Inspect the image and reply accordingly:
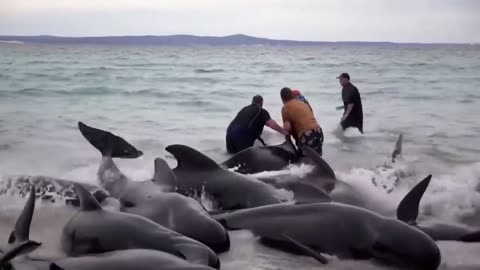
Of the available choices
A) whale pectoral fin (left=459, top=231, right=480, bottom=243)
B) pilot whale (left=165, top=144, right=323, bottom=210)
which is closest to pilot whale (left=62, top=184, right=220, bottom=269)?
pilot whale (left=165, top=144, right=323, bottom=210)

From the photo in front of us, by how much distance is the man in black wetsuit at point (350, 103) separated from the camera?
14102mm

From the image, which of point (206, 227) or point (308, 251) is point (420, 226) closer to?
point (308, 251)

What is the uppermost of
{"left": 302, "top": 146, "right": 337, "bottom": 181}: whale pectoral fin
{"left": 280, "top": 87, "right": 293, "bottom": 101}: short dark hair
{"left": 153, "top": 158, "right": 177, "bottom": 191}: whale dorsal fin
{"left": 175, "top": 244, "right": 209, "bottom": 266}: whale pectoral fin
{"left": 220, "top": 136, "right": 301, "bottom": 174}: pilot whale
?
{"left": 280, "top": 87, "right": 293, "bottom": 101}: short dark hair

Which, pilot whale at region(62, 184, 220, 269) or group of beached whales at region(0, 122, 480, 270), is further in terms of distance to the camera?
pilot whale at region(62, 184, 220, 269)

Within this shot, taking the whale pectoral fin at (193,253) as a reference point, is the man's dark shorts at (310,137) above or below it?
A: below

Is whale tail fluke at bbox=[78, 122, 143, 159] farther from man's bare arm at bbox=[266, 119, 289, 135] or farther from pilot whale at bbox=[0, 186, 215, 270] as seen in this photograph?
pilot whale at bbox=[0, 186, 215, 270]

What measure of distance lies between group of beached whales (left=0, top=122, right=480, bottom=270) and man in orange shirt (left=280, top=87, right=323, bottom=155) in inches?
144

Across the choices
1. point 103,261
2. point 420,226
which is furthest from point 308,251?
point 103,261

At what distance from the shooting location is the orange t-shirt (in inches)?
448

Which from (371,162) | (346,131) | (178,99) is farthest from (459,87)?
(371,162)

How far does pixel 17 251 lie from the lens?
5059 mm

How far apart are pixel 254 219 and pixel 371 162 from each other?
6.38m

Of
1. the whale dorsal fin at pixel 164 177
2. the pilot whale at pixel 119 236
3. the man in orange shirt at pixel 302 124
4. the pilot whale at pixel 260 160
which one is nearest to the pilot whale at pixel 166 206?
the whale dorsal fin at pixel 164 177

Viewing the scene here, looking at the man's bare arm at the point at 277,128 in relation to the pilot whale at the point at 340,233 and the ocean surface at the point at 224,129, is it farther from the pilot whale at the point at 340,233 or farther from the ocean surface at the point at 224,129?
the pilot whale at the point at 340,233
